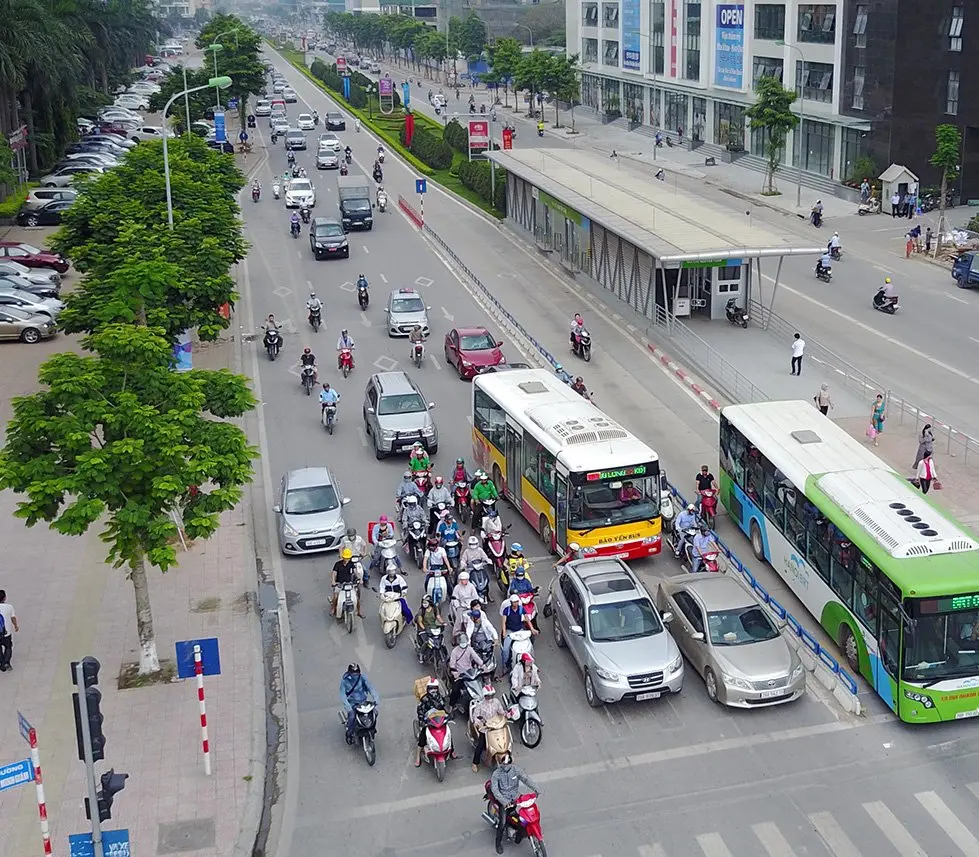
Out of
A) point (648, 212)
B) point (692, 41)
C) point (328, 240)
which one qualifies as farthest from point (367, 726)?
point (692, 41)

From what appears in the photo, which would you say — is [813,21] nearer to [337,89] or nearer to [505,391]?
[505,391]

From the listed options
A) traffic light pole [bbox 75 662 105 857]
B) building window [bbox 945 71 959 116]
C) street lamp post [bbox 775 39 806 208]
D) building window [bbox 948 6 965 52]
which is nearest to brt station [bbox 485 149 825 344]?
street lamp post [bbox 775 39 806 208]

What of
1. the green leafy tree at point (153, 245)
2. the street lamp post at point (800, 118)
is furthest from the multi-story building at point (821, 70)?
the green leafy tree at point (153, 245)

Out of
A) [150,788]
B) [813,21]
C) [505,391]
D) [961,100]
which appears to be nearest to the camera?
[150,788]

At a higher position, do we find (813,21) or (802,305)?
(813,21)

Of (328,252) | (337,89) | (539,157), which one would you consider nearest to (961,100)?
(539,157)

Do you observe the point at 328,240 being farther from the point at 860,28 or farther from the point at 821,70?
the point at 821,70
